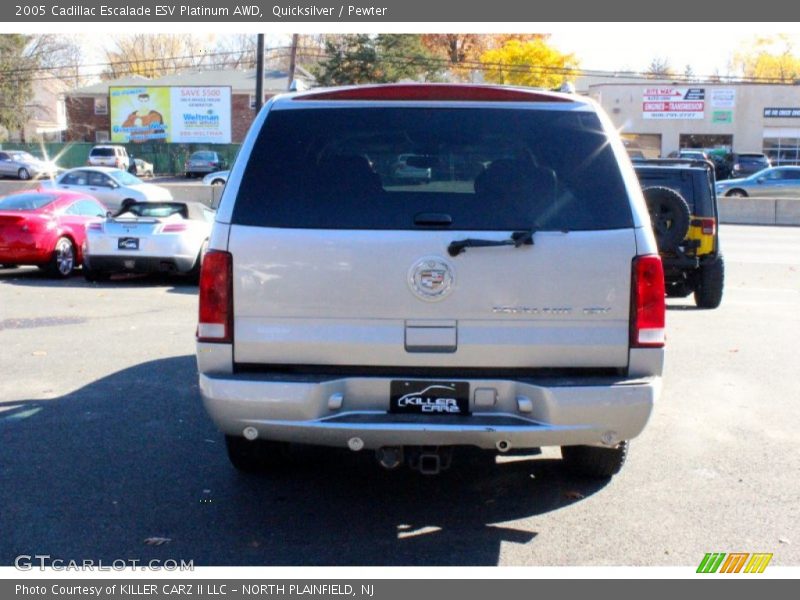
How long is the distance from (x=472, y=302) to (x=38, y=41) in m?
72.5

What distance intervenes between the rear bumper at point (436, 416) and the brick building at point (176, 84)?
59.4m

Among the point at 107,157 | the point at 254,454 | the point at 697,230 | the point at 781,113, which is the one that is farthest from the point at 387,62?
the point at 254,454

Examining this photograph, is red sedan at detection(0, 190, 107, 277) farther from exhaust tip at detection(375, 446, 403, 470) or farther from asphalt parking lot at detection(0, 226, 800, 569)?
exhaust tip at detection(375, 446, 403, 470)

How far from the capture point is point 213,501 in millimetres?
5109

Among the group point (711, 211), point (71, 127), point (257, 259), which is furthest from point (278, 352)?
point (71, 127)

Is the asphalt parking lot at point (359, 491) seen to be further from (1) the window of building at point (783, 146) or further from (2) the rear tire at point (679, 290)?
(1) the window of building at point (783, 146)

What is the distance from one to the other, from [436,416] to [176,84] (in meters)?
64.0

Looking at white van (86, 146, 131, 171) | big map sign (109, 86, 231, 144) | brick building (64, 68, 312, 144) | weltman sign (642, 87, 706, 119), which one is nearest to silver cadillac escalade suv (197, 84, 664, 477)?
white van (86, 146, 131, 171)

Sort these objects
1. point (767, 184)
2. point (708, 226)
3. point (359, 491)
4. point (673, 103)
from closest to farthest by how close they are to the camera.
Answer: point (359, 491) < point (708, 226) < point (767, 184) < point (673, 103)

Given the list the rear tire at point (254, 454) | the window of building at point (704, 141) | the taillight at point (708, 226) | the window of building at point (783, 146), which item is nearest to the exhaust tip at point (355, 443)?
the rear tire at point (254, 454)

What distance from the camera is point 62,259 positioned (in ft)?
48.8

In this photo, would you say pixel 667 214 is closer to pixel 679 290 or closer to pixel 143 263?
pixel 679 290

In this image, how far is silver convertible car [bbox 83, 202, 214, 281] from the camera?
1366 cm

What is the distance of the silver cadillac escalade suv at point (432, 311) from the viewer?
A: 14.0 ft
